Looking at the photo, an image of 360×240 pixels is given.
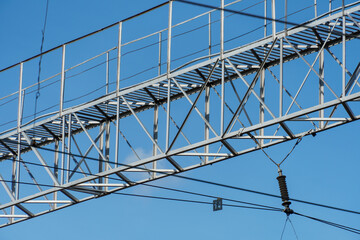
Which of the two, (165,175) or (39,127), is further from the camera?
(39,127)

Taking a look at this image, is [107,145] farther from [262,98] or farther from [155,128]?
[262,98]

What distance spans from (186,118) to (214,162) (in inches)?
74.0

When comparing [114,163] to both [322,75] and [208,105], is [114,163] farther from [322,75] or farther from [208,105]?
[322,75]

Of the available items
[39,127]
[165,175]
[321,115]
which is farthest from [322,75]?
[39,127]

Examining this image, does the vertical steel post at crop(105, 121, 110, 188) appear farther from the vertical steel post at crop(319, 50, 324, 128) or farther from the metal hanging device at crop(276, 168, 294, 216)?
the vertical steel post at crop(319, 50, 324, 128)

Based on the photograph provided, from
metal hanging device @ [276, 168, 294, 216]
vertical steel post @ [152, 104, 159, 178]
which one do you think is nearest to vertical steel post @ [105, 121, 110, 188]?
vertical steel post @ [152, 104, 159, 178]

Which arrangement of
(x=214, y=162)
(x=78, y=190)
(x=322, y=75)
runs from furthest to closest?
(x=78, y=190) → (x=214, y=162) → (x=322, y=75)

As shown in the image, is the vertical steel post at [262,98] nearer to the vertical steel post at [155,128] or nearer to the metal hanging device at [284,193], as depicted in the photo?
the metal hanging device at [284,193]

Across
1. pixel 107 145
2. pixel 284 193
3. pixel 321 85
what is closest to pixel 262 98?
pixel 321 85

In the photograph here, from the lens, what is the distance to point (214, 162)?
29078 mm

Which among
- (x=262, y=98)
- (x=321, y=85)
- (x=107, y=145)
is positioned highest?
(x=107, y=145)

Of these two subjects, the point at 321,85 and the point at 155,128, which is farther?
the point at 155,128

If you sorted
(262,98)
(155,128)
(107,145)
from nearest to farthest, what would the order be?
(262,98) → (155,128) → (107,145)

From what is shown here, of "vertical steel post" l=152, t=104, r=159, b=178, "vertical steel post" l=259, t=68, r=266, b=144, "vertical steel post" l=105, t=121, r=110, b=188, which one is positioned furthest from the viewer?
"vertical steel post" l=105, t=121, r=110, b=188
